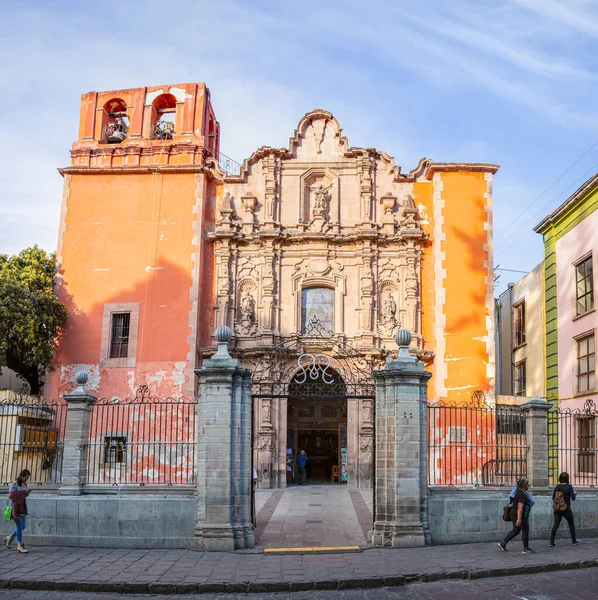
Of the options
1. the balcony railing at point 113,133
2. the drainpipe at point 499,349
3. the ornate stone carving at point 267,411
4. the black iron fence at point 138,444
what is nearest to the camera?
the black iron fence at point 138,444

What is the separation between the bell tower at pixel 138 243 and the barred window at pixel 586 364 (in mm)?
11291

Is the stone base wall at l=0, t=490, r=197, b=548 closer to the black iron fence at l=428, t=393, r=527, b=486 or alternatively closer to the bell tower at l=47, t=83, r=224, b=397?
the black iron fence at l=428, t=393, r=527, b=486

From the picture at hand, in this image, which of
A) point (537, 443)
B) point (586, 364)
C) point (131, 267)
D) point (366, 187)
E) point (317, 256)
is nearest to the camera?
point (537, 443)

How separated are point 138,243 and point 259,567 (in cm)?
1515

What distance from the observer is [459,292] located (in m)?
23.7

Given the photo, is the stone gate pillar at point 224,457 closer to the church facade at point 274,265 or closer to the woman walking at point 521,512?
the woman walking at point 521,512

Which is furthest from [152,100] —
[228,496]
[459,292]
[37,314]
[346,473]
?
[228,496]

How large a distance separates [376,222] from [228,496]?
45.4 ft

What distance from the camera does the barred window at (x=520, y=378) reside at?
2733 cm

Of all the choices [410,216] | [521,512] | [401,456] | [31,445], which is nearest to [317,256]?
[410,216]

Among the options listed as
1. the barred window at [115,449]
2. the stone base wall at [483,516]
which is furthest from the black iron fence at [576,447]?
the barred window at [115,449]

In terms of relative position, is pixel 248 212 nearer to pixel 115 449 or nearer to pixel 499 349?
pixel 115 449

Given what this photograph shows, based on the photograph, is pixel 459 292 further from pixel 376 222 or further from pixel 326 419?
pixel 326 419

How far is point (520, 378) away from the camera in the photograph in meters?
27.8
